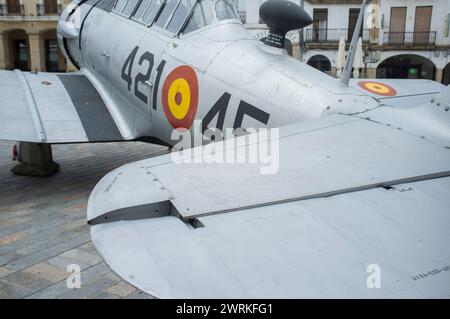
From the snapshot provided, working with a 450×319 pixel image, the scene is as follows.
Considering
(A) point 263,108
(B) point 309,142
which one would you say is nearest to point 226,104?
(A) point 263,108

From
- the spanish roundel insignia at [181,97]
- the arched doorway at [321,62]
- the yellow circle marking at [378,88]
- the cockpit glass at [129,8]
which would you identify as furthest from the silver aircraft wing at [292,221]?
the arched doorway at [321,62]

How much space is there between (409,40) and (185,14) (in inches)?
1038

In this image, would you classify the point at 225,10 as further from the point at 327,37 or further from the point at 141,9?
the point at 327,37

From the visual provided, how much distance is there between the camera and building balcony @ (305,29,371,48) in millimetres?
28859

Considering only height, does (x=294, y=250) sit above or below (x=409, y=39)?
below

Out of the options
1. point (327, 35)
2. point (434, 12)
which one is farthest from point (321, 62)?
point (434, 12)

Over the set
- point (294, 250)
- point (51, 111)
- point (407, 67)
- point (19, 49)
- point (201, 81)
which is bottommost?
point (407, 67)

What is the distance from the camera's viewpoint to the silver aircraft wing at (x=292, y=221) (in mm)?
1396

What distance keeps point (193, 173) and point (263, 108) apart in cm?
164

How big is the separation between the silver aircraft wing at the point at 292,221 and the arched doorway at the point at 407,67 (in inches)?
1171

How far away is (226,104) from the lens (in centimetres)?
393

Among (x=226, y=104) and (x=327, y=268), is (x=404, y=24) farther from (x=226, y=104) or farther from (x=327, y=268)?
(x=327, y=268)

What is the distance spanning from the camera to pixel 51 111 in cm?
570

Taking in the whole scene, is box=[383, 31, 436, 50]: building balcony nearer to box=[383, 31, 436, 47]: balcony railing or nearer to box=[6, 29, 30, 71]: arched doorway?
box=[383, 31, 436, 47]: balcony railing
